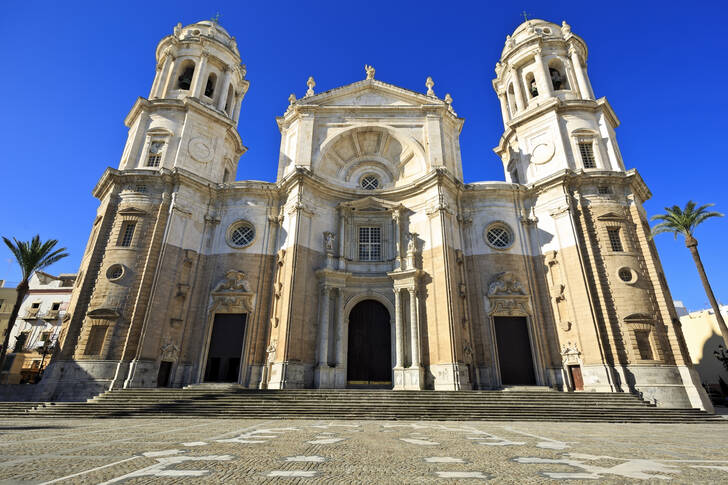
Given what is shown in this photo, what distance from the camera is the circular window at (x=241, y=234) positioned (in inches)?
931

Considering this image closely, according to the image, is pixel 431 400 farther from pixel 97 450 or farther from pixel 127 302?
pixel 127 302

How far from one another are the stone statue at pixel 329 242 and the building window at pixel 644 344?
17.3 m

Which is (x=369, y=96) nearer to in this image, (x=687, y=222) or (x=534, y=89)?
(x=534, y=89)

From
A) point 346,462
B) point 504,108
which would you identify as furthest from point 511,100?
point 346,462

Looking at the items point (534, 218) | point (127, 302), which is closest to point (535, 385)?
point (534, 218)

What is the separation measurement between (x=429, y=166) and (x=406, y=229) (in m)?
4.77

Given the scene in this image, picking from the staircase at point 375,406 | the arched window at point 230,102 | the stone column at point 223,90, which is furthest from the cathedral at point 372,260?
the staircase at point 375,406

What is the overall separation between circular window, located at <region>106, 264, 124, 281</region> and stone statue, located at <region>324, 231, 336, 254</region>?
11488 mm

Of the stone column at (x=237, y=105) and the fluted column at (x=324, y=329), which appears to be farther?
the stone column at (x=237, y=105)

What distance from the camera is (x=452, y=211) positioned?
76.3ft

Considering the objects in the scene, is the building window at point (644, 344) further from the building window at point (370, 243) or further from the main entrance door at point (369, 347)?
the building window at point (370, 243)

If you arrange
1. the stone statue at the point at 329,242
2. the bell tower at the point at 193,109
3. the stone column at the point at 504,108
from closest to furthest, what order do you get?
the stone statue at the point at 329,242, the bell tower at the point at 193,109, the stone column at the point at 504,108

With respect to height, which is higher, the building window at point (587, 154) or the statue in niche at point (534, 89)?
the statue in niche at point (534, 89)

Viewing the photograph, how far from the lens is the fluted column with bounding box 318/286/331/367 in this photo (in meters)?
20.1
